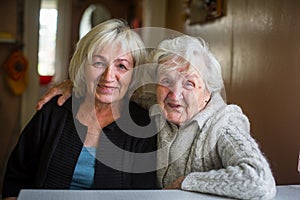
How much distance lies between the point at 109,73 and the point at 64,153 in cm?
30

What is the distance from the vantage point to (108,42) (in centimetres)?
128

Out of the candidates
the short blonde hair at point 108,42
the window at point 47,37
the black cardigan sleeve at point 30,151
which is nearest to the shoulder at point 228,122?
the short blonde hair at point 108,42

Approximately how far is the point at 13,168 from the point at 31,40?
1.87 metres

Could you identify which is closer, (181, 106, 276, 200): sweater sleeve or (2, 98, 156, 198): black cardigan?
(181, 106, 276, 200): sweater sleeve

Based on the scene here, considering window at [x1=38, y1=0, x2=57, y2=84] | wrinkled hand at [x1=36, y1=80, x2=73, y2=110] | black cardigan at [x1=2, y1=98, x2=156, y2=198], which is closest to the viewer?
black cardigan at [x1=2, y1=98, x2=156, y2=198]

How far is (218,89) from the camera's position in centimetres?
124

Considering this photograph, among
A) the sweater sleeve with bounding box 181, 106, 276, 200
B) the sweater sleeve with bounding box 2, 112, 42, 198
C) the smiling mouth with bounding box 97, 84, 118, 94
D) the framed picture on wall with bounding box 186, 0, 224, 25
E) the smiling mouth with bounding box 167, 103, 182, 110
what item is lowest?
the sweater sleeve with bounding box 2, 112, 42, 198

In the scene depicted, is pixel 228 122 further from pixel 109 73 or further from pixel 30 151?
pixel 30 151

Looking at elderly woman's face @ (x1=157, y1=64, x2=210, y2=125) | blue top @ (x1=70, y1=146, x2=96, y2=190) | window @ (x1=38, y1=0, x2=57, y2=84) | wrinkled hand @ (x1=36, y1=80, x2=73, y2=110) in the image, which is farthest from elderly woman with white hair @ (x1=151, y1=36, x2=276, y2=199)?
window @ (x1=38, y1=0, x2=57, y2=84)

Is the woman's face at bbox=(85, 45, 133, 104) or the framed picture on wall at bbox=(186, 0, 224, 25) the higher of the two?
the framed picture on wall at bbox=(186, 0, 224, 25)

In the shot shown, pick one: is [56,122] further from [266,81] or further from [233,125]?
[266,81]

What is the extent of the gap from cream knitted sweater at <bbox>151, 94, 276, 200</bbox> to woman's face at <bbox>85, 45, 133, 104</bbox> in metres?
0.14

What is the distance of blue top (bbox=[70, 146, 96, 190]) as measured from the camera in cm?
130

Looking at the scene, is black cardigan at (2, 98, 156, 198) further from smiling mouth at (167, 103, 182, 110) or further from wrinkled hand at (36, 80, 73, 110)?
smiling mouth at (167, 103, 182, 110)
